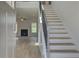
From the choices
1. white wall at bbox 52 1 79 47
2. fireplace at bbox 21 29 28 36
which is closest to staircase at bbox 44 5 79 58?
white wall at bbox 52 1 79 47

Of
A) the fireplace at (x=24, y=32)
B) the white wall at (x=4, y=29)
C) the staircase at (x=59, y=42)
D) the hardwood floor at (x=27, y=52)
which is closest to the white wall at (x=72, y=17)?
the staircase at (x=59, y=42)

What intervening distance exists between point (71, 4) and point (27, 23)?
1620 centimetres

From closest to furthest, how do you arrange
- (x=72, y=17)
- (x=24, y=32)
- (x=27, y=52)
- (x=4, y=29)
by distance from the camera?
(x=4, y=29) → (x=72, y=17) → (x=27, y=52) → (x=24, y=32)

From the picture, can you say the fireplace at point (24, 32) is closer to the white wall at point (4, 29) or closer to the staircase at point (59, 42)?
the staircase at point (59, 42)

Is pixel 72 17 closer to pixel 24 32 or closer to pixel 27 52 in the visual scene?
pixel 27 52

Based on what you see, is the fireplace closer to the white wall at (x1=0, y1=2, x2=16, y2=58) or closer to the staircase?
the staircase

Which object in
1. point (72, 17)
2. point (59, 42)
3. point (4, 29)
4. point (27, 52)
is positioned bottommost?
point (27, 52)

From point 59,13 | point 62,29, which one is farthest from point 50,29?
point 59,13

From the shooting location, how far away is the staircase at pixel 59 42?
12.2 ft

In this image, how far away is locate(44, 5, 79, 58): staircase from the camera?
371cm

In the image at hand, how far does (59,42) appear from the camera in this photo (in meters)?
4.41

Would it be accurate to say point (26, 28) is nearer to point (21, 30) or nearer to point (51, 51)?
point (21, 30)

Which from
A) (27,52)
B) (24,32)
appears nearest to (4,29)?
(27,52)

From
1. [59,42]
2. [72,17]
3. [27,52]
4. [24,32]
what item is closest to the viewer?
[59,42]
